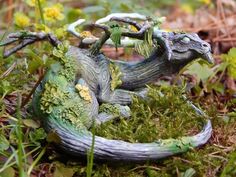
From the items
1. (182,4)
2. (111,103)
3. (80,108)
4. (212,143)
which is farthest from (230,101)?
(182,4)

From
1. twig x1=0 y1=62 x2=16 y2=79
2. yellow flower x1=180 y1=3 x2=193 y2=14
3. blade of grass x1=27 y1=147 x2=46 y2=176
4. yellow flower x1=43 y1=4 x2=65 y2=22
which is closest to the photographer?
blade of grass x1=27 y1=147 x2=46 y2=176

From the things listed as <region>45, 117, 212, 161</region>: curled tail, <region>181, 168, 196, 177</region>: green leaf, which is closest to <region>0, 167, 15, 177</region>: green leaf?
<region>45, 117, 212, 161</region>: curled tail

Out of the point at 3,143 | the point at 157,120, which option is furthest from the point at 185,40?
the point at 3,143

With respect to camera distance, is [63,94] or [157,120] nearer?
[63,94]

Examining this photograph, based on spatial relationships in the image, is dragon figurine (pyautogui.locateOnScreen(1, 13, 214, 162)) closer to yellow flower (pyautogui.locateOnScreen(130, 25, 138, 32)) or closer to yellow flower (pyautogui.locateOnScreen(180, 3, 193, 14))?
yellow flower (pyautogui.locateOnScreen(130, 25, 138, 32))

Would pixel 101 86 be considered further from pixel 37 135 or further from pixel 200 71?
pixel 200 71

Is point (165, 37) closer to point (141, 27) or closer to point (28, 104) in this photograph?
point (141, 27)

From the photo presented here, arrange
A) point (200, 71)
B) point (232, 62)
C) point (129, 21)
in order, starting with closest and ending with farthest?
point (129, 21) → point (232, 62) → point (200, 71)

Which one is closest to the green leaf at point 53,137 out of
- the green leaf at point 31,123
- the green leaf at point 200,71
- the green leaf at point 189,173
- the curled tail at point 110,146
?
the curled tail at point 110,146
